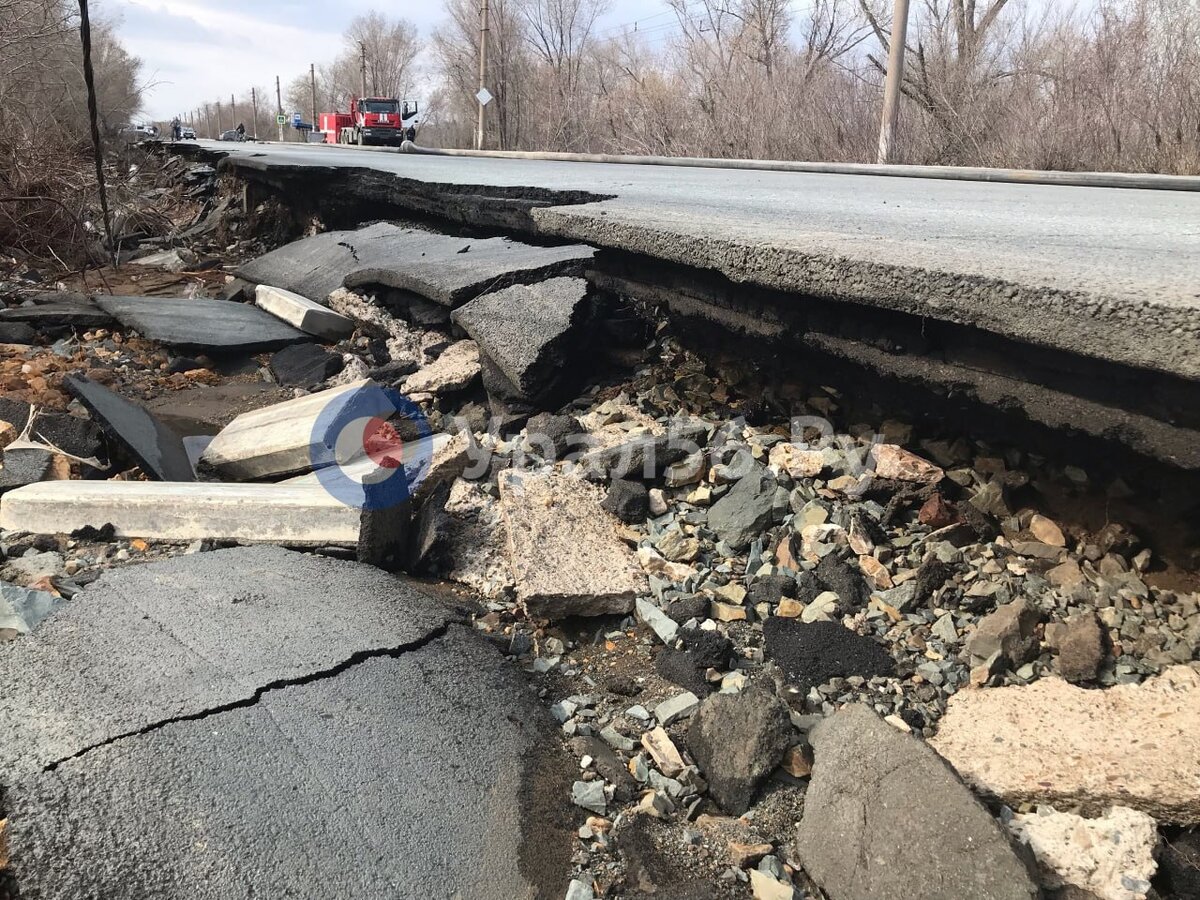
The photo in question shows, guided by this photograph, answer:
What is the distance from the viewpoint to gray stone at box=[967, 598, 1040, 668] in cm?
202

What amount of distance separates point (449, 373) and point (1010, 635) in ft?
8.87

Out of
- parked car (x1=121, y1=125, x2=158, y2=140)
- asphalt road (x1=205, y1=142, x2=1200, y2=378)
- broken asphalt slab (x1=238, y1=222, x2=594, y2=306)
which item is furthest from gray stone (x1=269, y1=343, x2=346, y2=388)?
parked car (x1=121, y1=125, x2=158, y2=140)

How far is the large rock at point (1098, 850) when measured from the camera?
1.52 m

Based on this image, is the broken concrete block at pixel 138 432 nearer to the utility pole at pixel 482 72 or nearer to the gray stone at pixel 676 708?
the gray stone at pixel 676 708

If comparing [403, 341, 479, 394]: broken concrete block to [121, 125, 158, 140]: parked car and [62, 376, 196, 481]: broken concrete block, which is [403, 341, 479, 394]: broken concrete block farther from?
[121, 125, 158, 140]: parked car

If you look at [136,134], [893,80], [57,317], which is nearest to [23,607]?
[57,317]

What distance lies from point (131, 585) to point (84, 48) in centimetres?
769

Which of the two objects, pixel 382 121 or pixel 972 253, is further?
pixel 382 121

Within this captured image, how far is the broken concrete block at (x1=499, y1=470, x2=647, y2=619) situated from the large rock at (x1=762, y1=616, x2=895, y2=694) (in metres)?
0.45

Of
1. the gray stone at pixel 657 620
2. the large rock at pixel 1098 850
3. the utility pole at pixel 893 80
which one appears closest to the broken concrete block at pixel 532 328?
the gray stone at pixel 657 620

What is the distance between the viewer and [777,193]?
5234 mm

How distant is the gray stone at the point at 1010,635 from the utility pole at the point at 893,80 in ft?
33.5

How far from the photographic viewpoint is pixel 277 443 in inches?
141

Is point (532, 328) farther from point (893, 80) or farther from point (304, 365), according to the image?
point (893, 80)
